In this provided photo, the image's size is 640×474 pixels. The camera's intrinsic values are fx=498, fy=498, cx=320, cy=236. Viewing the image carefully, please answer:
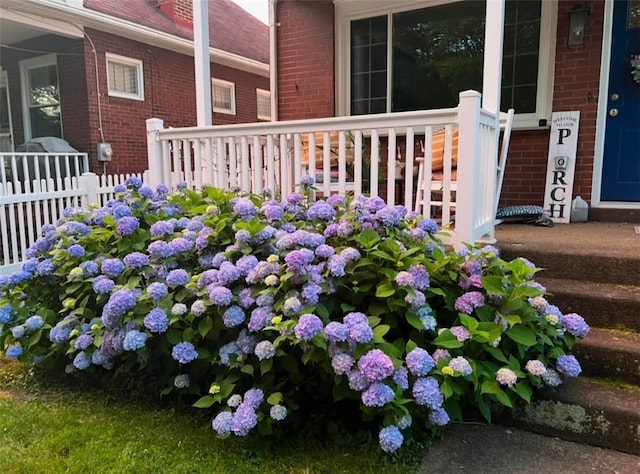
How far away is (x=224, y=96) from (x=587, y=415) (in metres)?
10.7

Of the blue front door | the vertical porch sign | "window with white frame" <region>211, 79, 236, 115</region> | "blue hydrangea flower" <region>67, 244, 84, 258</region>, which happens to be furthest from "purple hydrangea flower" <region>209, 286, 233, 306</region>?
"window with white frame" <region>211, 79, 236, 115</region>

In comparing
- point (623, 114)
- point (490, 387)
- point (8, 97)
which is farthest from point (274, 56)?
point (8, 97)

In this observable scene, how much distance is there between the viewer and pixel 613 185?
4.60 metres

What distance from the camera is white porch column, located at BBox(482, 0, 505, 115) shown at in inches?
123

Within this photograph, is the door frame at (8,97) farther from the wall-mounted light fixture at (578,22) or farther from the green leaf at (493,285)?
the green leaf at (493,285)

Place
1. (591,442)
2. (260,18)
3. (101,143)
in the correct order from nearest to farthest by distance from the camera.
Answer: (591,442) < (101,143) < (260,18)

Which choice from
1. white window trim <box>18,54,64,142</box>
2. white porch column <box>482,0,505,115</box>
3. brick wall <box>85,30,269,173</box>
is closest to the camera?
white porch column <box>482,0,505,115</box>

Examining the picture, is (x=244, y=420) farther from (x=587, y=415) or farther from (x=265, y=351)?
(x=587, y=415)

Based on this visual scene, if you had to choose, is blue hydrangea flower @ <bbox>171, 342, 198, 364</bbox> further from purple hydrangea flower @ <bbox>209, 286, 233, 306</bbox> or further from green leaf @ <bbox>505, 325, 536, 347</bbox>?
green leaf @ <bbox>505, 325, 536, 347</bbox>

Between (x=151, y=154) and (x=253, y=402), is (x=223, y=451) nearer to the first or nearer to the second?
(x=253, y=402)

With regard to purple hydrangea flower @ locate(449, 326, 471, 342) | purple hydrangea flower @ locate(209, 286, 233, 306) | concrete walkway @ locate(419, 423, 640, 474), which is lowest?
concrete walkway @ locate(419, 423, 640, 474)

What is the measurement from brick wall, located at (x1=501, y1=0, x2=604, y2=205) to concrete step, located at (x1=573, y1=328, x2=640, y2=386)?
261 cm

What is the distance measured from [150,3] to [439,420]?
1116 cm

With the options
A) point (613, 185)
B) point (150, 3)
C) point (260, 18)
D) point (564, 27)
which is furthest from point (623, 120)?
point (260, 18)
